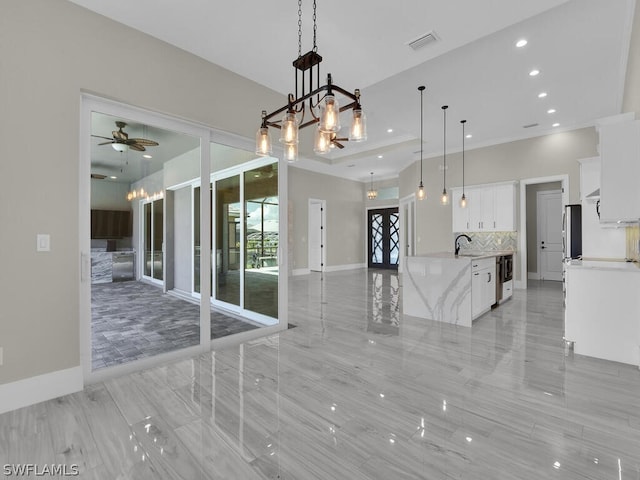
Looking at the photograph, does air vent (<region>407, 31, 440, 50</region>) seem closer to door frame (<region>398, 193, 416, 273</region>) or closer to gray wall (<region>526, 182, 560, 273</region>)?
door frame (<region>398, 193, 416, 273</region>)

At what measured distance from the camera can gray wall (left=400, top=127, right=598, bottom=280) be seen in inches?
253

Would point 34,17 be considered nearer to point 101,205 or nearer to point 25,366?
point 101,205

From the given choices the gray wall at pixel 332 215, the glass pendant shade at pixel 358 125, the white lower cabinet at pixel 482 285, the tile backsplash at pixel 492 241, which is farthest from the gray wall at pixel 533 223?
the glass pendant shade at pixel 358 125

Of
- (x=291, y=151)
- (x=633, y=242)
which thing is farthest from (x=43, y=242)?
(x=633, y=242)

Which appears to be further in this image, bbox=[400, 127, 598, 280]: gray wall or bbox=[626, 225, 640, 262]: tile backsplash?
bbox=[400, 127, 598, 280]: gray wall

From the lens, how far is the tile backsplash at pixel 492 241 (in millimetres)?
7227

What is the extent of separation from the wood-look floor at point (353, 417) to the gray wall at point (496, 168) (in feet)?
16.0

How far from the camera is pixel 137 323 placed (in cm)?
328

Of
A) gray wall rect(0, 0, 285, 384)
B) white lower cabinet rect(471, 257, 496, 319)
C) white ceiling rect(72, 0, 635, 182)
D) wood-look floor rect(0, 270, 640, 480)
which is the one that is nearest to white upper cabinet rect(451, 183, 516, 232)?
white ceiling rect(72, 0, 635, 182)

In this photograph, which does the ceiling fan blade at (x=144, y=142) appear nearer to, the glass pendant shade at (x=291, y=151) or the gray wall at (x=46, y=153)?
the gray wall at (x=46, y=153)

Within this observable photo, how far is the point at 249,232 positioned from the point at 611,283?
412 centimetres

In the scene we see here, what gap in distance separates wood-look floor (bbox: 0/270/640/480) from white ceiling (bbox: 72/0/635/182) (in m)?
2.79

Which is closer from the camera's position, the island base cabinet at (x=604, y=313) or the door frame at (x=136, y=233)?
the door frame at (x=136, y=233)

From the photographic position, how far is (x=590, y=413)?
214cm
